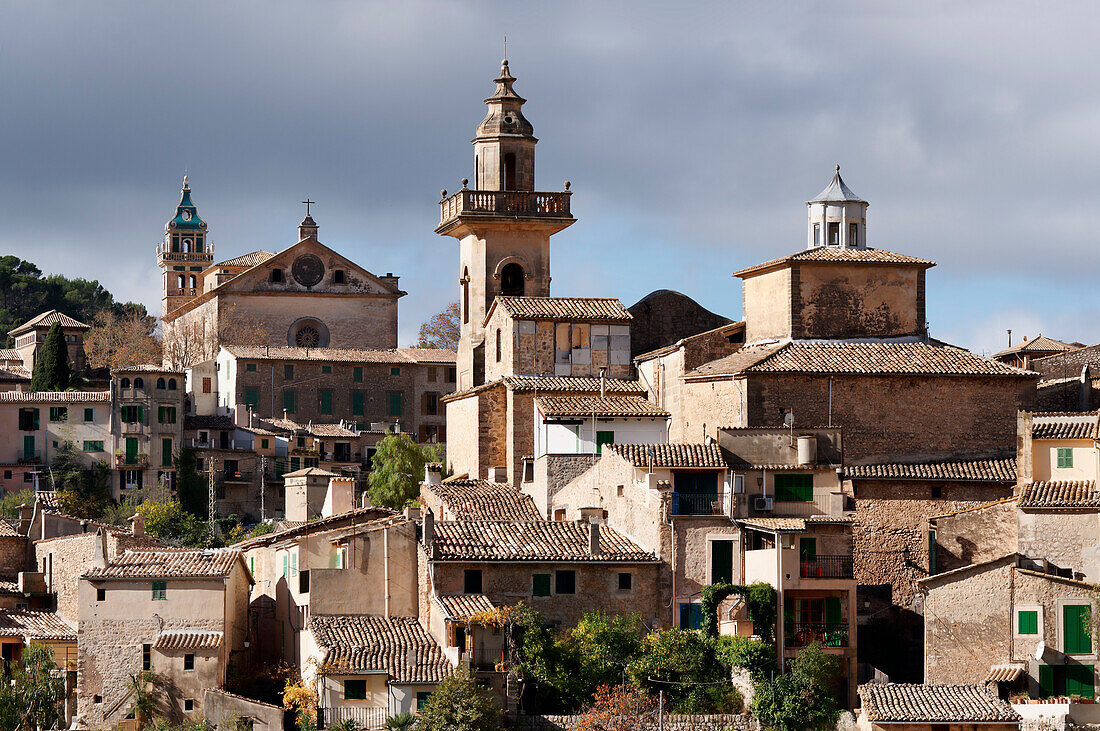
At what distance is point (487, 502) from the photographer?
151 feet

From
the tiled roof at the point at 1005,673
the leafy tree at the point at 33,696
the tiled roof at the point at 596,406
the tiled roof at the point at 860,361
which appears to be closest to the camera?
the tiled roof at the point at 1005,673

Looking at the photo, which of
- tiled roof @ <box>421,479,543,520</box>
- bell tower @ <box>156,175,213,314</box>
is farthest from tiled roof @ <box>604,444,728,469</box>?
bell tower @ <box>156,175,213,314</box>

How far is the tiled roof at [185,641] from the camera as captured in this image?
40.4m

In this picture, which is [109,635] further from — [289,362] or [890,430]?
[289,362]

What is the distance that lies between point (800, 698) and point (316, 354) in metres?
40.5

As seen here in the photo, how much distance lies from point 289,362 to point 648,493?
3596cm

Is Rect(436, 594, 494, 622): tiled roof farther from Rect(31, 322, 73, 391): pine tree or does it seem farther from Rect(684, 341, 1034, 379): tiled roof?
Rect(31, 322, 73, 391): pine tree

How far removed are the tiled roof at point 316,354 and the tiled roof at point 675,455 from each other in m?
33.7

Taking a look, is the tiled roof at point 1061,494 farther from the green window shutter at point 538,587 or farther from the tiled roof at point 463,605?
the tiled roof at point 463,605

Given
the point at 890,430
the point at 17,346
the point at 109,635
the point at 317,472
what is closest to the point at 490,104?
the point at 317,472

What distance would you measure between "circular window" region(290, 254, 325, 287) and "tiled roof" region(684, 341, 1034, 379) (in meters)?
37.8

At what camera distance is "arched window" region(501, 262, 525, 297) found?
55.6 meters

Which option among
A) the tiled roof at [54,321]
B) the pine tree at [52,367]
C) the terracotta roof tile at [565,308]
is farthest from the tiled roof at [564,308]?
the tiled roof at [54,321]

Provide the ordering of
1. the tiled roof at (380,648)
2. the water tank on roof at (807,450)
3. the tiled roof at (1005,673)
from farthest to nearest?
the water tank on roof at (807,450)
the tiled roof at (380,648)
the tiled roof at (1005,673)
